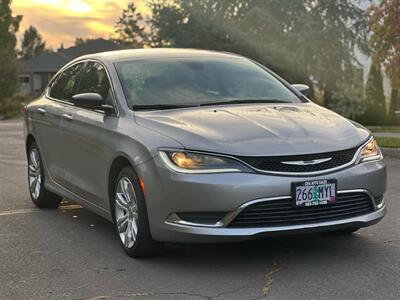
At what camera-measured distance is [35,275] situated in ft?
15.7

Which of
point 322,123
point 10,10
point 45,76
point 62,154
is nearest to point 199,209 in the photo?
point 322,123

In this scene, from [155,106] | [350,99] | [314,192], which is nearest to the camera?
[314,192]

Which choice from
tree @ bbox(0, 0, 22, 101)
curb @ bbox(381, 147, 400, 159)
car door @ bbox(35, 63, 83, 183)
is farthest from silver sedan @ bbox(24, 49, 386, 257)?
A: tree @ bbox(0, 0, 22, 101)

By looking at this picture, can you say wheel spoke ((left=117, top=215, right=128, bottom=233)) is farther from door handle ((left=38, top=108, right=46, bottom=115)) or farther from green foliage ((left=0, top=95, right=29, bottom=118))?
green foliage ((left=0, top=95, right=29, bottom=118))

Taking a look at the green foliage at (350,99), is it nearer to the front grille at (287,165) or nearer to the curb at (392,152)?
the curb at (392,152)

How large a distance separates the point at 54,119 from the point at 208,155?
2.67m

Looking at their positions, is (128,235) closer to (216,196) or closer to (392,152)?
(216,196)

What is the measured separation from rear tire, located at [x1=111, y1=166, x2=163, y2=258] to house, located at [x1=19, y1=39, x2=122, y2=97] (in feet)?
162

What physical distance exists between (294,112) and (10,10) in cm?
3695

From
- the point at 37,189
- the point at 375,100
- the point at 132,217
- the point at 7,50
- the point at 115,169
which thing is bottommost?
the point at 375,100

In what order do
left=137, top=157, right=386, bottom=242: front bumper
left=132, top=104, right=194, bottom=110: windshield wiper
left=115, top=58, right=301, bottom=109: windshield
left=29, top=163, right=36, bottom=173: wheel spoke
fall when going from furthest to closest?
left=29, top=163, right=36, bottom=173: wheel spoke → left=115, top=58, right=301, bottom=109: windshield → left=132, top=104, right=194, bottom=110: windshield wiper → left=137, top=157, right=386, bottom=242: front bumper

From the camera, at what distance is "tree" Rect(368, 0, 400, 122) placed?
13.8 m

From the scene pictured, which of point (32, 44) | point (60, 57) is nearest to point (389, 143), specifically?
point (60, 57)

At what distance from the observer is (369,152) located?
16.5 feet
